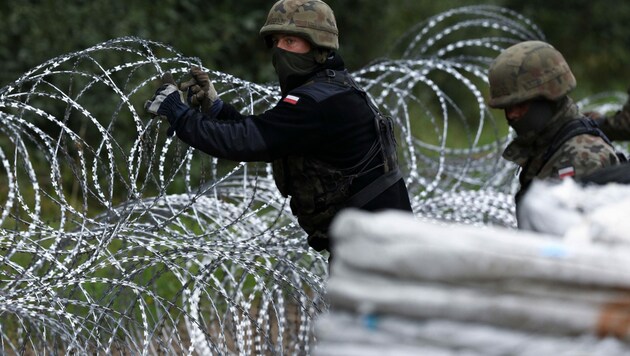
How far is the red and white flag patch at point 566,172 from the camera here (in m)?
4.28

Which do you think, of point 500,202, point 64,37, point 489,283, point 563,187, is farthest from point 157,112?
point 64,37

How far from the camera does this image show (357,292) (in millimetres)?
2957

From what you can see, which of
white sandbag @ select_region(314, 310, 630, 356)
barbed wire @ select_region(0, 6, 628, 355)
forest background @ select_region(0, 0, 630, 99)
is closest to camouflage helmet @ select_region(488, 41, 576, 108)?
barbed wire @ select_region(0, 6, 628, 355)

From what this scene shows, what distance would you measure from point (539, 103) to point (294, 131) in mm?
962

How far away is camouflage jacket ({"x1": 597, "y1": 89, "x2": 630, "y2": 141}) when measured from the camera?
6.20m

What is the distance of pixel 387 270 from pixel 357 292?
0.10m

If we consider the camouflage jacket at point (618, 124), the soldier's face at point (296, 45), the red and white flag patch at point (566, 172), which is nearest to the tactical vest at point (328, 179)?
the soldier's face at point (296, 45)

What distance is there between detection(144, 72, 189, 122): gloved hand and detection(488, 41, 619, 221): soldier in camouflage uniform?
4.09 ft

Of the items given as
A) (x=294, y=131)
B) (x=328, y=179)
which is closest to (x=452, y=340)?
(x=294, y=131)

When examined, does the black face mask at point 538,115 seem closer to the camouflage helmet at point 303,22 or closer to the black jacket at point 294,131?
the black jacket at point 294,131

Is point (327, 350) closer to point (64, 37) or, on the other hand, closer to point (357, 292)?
point (357, 292)

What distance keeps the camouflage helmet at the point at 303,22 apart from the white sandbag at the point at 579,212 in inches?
63.4

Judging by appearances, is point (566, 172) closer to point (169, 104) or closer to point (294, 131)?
point (294, 131)

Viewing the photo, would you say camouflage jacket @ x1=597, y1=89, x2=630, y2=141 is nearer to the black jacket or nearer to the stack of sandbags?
the black jacket
